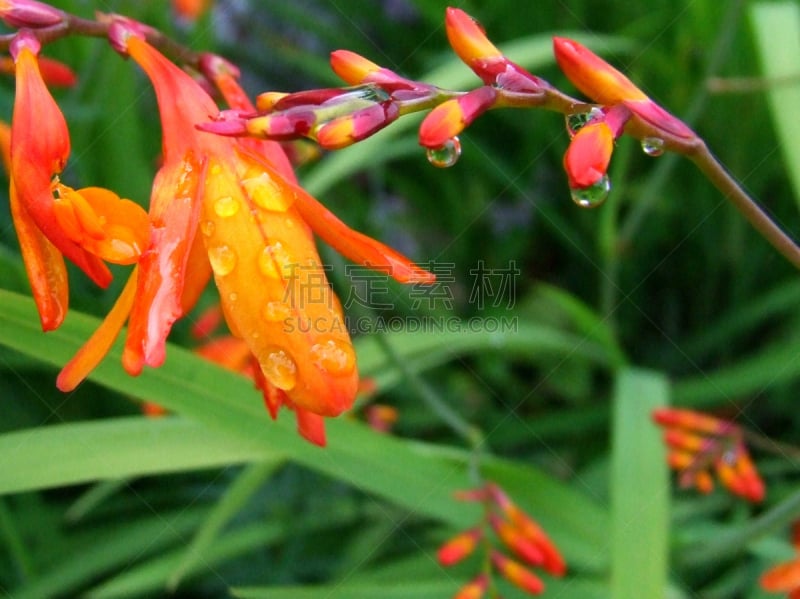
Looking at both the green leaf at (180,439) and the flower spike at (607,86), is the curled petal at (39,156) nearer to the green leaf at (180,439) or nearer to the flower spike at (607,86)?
the green leaf at (180,439)

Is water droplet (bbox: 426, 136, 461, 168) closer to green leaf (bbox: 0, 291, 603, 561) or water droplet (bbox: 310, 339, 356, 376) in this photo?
water droplet (bbox: 310, 339, 356, 376)

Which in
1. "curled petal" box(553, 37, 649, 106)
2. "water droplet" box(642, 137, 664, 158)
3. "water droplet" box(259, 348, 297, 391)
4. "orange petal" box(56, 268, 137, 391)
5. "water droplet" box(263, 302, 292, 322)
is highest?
"curled petal" box(553, 37, 649, 106)

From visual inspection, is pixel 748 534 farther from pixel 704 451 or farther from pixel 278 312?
pixel 278 312

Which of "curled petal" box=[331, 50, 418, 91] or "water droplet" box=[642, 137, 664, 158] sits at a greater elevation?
"curled petal" box=[331, 50, 418, 91]

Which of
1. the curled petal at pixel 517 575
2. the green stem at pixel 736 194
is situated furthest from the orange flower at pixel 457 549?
the green stem at pixel 736 194

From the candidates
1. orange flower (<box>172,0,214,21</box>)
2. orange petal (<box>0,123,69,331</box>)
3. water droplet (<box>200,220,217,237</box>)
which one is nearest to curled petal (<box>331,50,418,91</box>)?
water droplet (<box>200,220,217,237</box>)

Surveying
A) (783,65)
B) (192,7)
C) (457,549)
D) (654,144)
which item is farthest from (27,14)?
(192,7)

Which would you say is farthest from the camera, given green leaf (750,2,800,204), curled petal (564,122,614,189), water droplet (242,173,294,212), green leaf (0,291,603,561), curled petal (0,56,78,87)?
green leaf (750,2,800,204)
